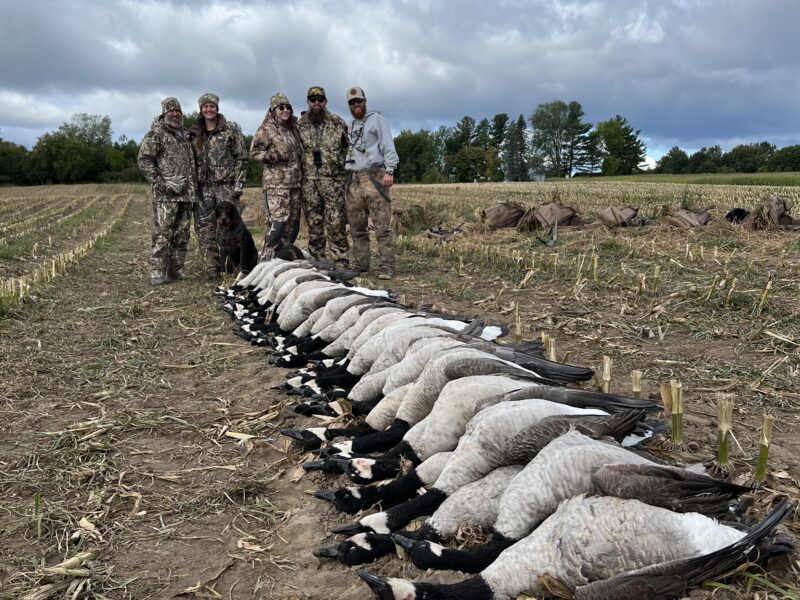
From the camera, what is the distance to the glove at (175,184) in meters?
8.41

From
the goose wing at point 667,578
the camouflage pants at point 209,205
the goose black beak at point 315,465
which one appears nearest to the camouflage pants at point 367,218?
the camouflage pants at point 209,205

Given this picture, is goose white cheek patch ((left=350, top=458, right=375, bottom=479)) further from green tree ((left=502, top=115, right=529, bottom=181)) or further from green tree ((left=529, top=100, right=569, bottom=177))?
green tree ((left=529, top=100, right=569, bottom=177))

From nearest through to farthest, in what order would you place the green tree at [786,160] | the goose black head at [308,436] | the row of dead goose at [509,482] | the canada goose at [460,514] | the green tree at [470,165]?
1. the row of dead goose at [509,482]
2. the canada goose at [460,514]
3. the goose black head at [308,436]
4. the green tree at [786,160]
5. the green tree at [470,165]

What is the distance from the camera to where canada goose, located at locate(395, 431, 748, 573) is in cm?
211

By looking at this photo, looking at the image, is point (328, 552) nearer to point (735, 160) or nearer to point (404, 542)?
point (404, 542)

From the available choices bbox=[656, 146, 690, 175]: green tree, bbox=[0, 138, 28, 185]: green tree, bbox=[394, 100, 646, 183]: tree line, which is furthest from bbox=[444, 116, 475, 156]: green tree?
bbox=[0, 138, 28, 185]: green tree

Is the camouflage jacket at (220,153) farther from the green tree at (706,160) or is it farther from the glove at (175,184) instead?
the green tree at (706,160)

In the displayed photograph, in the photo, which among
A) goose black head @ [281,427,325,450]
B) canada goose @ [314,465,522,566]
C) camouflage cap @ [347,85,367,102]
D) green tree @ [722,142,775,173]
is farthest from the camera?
green tree @ [722,142,775,173]

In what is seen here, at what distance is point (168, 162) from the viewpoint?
837 cm

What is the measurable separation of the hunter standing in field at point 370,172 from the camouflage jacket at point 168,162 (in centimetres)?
230

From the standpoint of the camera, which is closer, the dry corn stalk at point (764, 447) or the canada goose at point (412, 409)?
the dry corn stalk at point (764, 447)

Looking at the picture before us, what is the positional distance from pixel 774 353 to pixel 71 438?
16.5 feet

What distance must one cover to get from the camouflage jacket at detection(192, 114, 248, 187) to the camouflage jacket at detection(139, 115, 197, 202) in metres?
0.14

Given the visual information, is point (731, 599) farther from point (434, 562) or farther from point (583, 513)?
point (434, 562)
